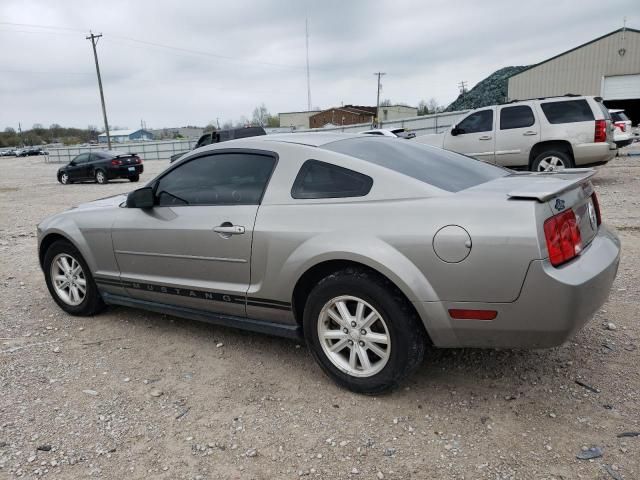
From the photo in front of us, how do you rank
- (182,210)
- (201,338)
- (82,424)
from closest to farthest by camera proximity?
(82,424), (182,210), (201,338)

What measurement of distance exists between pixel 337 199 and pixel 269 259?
58 centimetres

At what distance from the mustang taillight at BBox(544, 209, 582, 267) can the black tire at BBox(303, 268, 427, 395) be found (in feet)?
2.53

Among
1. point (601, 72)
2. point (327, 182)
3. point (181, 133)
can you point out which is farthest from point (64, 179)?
point (181, 133)

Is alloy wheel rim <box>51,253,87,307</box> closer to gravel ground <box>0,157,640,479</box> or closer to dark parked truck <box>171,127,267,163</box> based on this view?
gravel ground <box>0,157,640,479</box>

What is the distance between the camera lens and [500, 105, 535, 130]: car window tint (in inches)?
416

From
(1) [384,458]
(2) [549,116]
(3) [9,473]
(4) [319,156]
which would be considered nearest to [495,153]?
(2) [549,116]

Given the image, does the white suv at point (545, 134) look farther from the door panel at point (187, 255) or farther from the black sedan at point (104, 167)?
the black sedan at point (104, 167)

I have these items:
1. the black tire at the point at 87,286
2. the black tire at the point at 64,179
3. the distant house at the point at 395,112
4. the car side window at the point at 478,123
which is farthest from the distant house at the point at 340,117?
the black tire at the point at 87,286

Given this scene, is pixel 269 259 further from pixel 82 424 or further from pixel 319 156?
pixel 82 424

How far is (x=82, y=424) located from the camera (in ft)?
9.48

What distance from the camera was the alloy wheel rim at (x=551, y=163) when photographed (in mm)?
10312

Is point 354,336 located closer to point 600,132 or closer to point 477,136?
point 600,132

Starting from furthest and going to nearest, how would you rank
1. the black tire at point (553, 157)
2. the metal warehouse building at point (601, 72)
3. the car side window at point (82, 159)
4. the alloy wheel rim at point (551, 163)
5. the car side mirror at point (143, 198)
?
the metal warehouse building at point (601, 72), the car side window at point (82, 159), the alloy wheel rim at point (551, 163), the black tire at point (553, 157), the car side mirror at point (143, 198)

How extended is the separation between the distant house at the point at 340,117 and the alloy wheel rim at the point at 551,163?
6141 cm
